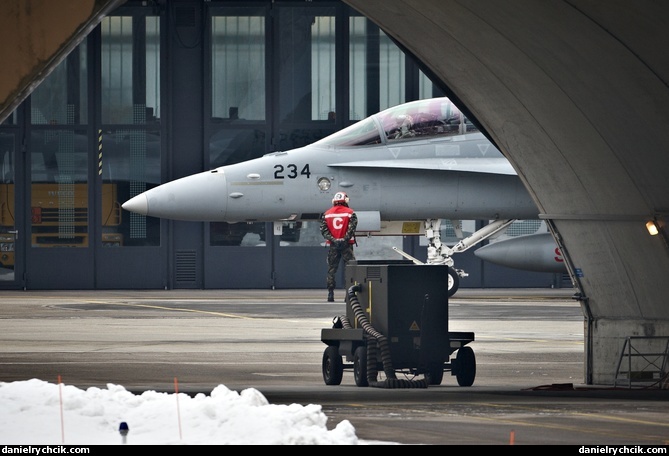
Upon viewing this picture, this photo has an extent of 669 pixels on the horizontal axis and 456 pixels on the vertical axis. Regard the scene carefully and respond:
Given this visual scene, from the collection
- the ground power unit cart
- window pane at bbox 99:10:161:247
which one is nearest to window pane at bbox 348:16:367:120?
window pane at bbox 99:10:161:247

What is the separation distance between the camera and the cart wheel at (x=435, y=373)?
10.8m

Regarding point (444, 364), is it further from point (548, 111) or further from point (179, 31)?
point (179, 31)

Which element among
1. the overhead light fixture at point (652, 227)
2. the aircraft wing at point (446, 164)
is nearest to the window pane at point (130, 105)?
the aircraft wing at point (446, 164)

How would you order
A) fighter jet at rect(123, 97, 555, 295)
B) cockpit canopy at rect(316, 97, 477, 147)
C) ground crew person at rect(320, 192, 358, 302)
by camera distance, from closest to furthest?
ground crew person at rect(320, 192, 358, 302) → cockpit canopy at rect(316, 97, 477, 147) → fighter jet at rect(123, 97, 555, 295)

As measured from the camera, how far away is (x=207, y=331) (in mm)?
16469

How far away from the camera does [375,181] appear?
78.1ft

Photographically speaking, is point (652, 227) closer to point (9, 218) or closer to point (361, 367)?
point (361, 367)

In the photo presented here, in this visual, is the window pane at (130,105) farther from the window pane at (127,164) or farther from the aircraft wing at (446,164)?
the aircraft wing at (446,164)

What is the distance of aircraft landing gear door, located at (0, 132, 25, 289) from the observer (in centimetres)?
2838

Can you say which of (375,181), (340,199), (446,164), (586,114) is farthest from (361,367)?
(375,181)

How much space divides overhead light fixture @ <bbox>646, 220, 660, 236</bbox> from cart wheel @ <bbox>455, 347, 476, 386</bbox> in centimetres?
174

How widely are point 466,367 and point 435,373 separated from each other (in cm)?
27

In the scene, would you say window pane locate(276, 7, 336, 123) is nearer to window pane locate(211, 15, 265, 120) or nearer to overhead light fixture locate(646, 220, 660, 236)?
window pane locate(211, 15, 265, 120)

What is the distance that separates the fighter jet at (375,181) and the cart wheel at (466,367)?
12466mm
